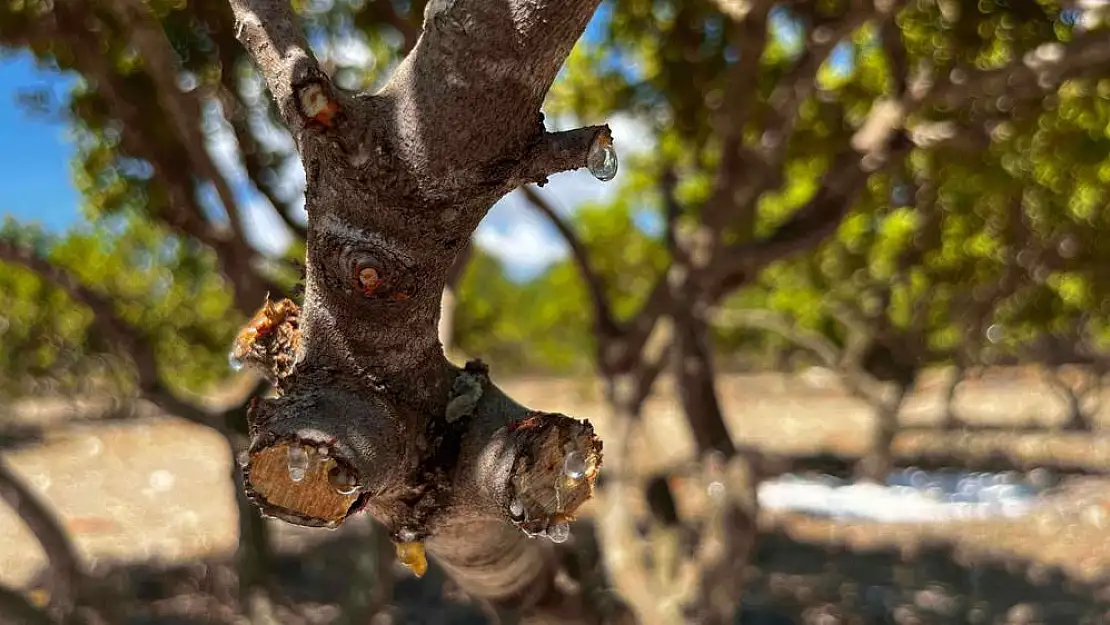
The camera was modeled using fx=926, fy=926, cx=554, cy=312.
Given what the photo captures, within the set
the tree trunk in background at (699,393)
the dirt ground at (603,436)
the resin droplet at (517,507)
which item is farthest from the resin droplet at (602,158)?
the dirt ground at (603,436)

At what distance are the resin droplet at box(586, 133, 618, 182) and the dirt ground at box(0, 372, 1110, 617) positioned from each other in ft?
13.8

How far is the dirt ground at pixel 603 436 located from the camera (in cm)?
960

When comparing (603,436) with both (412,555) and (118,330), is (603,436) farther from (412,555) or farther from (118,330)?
(412,555)

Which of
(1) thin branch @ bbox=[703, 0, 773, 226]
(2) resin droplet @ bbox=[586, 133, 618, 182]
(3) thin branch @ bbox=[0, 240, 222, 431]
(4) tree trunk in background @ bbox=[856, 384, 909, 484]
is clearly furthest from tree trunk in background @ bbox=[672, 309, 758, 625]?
(4) tree trunk in background @ bbox=[856, 384, 909, 484]

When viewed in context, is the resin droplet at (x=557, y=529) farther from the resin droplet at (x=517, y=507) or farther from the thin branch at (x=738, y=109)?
the thin branch at (x=738, y=109)

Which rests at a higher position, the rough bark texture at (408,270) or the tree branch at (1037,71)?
the tree branch at (1037,71)

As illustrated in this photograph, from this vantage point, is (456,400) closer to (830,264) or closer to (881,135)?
(881,135)

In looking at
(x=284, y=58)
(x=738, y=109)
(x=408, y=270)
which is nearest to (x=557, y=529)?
(x=408, y=270)

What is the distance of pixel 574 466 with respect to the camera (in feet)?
4.99

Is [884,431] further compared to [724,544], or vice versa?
[884,431]

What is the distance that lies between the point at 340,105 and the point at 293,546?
9.10 metres

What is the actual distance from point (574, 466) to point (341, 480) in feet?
1.26

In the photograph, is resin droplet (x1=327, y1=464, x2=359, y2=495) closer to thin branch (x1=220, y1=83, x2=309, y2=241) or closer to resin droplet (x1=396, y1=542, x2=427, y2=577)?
resin droplet (x1=396, y1=542, x2=427, y2=577)

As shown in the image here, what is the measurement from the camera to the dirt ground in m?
9.60
